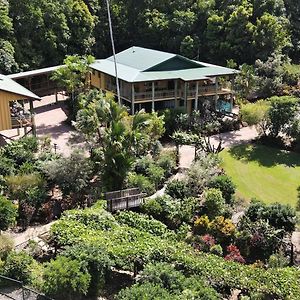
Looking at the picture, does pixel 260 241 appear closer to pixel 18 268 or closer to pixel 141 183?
pixel 141 183

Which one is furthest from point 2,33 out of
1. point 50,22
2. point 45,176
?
point 45,176

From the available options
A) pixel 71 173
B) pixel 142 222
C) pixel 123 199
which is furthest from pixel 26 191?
pixel 142 222

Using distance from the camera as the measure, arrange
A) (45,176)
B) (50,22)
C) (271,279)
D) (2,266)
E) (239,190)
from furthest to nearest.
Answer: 1. (50,22)
2. (239,190)
3. (45,176)
4. (2,266)
5. (271,279)

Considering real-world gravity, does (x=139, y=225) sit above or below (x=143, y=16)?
below

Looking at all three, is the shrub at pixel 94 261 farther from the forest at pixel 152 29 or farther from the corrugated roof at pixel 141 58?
the forest at pixel 152 29

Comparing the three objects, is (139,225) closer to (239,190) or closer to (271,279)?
(271,279)

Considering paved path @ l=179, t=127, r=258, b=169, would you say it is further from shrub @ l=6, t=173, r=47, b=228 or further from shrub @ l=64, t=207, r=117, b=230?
shrub @ l=64, t=207, r=117, b=230
